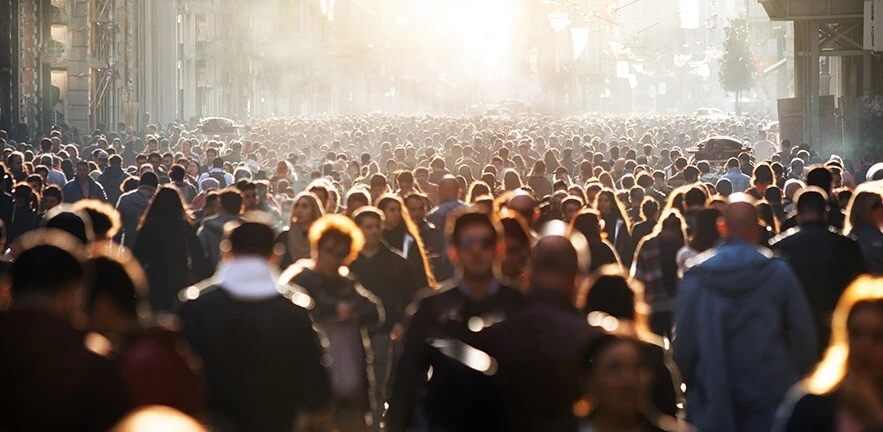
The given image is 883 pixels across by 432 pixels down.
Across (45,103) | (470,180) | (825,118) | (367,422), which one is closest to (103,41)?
(45,103)

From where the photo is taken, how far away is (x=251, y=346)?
6.75 m

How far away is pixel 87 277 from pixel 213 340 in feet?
2.99

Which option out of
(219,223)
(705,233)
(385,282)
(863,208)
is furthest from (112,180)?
(863,208)

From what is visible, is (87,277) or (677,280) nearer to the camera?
(87,277)

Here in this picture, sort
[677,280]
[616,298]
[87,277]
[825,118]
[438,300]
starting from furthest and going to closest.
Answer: [825,118] → [677,280] → [438,300] → [616,298] → [87,277]

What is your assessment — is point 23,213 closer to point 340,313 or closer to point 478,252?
point 340,313

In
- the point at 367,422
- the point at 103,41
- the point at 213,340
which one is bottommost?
the point at 367,422

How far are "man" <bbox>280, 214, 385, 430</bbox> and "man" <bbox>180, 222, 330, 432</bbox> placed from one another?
120cm

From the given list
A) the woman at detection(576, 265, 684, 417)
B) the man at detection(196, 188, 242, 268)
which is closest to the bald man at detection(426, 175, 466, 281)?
the man at detection(196, 188, 242, 268)

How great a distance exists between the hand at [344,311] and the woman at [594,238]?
2.99 meters

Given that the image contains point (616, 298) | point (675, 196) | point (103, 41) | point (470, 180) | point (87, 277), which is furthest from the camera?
point (103, 41)

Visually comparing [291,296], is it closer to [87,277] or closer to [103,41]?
[87,277]

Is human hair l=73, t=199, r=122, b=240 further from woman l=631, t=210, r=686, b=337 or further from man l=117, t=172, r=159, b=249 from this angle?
man l=117, t=172, r=159, b=249

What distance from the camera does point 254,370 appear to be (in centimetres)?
679
